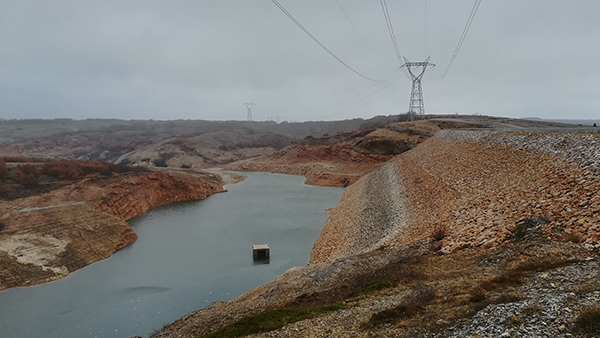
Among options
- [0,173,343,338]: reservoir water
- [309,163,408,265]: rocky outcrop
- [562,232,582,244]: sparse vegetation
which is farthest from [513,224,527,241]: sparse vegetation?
[0,173,343,338]: reservoir water

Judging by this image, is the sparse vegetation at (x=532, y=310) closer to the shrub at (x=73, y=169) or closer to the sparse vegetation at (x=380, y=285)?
the sparse vegetation at (x=380, y=285)

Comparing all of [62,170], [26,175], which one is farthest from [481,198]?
[62,170]

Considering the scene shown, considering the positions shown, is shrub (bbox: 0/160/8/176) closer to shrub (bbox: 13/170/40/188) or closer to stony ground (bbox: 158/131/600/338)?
shrub (bbox: 13/170/40/188)

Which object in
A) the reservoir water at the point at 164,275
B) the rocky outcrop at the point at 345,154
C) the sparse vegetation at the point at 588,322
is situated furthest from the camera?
the rocky outcrop at the point at 345,154

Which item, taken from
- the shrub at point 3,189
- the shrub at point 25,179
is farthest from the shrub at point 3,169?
the shrub at point 3,189

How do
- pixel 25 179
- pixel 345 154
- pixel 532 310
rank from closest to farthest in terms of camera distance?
pixel 532 310 < pixel 25 179 < pixel 345 154

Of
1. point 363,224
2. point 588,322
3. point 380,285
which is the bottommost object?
point 363,224

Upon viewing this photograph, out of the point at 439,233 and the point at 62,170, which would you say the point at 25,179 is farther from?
the point at 439,233
